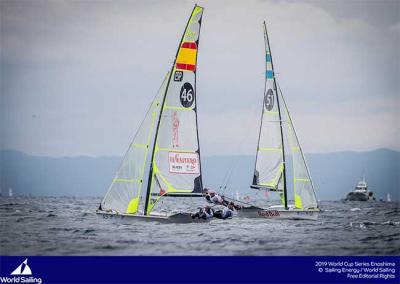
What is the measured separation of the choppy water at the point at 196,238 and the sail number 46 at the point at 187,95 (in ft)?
22.0

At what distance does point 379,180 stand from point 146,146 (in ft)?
58.2

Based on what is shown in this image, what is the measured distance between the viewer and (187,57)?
3462cm

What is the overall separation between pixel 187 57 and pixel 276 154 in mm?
10238

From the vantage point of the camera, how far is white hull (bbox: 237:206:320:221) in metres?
38.4

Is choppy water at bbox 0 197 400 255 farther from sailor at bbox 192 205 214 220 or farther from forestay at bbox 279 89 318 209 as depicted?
forestay at bbox 279 89 318 209

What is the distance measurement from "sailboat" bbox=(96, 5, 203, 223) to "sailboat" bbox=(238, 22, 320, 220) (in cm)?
606

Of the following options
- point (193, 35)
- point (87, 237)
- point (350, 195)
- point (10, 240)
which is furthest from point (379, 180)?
point (350, 195)

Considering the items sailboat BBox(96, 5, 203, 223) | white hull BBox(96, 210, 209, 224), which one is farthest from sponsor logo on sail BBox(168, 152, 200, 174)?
white hull BBox(96, 210, 209, 224)

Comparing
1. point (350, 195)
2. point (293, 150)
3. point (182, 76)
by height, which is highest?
point (182, 76)
